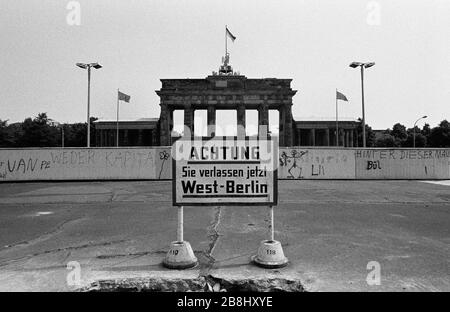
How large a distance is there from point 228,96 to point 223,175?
156ft

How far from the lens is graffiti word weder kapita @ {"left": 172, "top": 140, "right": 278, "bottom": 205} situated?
15.2ft

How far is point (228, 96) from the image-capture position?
51.2m

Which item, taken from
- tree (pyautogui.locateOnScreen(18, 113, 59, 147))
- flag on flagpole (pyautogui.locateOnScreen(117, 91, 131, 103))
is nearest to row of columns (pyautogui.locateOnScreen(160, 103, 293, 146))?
flag on flagpole (pyautogui.locateOnScreen(117, 91, 131, 103))

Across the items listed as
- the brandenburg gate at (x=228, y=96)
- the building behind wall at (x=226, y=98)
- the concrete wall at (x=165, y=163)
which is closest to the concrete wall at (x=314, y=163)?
the concrete wall at (x=165, y=163)

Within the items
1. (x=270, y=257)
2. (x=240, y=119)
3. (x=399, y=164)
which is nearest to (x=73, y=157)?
(x=270, y=257)

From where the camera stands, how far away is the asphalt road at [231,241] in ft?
13.0

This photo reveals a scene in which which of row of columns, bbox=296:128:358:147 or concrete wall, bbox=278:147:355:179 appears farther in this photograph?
row of columns, bbox=296:128:358:147

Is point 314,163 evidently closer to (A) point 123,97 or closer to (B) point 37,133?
(A) point 123,97

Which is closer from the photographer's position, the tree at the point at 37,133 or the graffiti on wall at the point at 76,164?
the graffiti on wall at the point at 76,164

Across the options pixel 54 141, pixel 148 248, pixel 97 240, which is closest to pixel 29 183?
pixel 97 240

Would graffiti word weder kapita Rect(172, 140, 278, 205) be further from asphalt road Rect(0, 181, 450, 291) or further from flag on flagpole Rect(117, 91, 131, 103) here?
flag on flagpole Rect(117, 91, 131, 103)

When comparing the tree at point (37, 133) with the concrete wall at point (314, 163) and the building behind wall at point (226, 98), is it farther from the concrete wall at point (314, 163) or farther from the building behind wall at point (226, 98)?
the concrete wall at point (314, 163)
